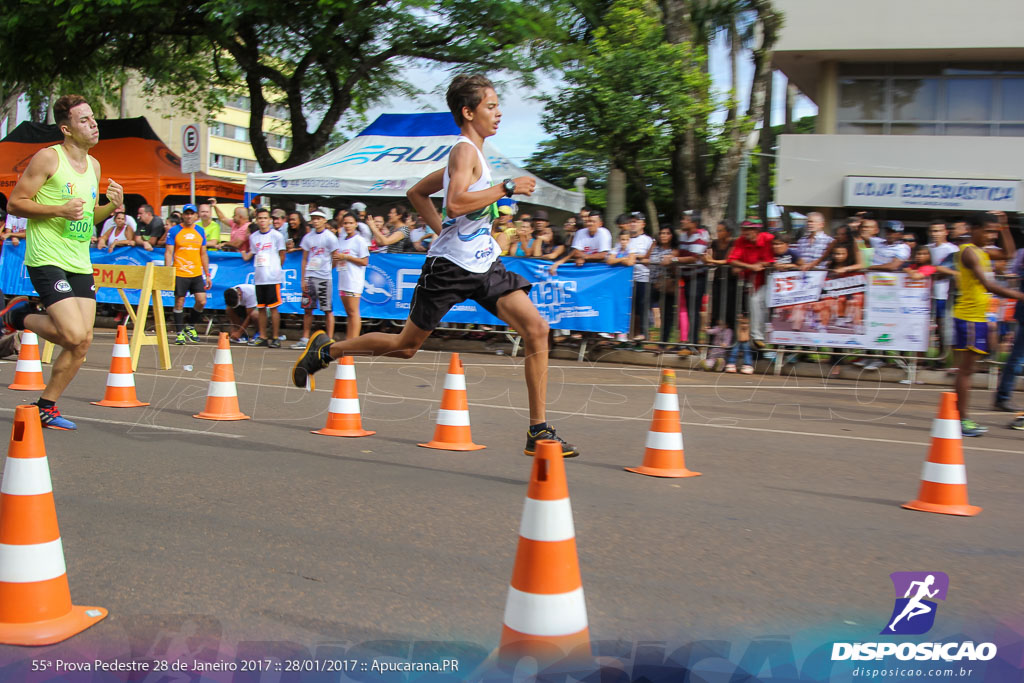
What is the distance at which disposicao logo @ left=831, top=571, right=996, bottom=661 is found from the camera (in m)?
3.03

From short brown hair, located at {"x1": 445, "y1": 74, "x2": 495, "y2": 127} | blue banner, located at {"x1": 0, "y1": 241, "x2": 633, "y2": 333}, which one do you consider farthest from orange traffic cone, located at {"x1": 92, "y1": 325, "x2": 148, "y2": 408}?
short brown hair, located at {"x1": 445, "y1": 74, "x2": 495, "y2": 127}

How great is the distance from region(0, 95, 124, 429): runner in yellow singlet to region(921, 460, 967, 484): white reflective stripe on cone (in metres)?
5.21

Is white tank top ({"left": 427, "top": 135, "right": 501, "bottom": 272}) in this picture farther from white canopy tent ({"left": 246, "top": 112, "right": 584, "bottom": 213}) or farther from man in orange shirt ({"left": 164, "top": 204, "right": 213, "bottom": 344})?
white canopy tent ({"left": 246, "top": 112, "right": 584, "bottom": 213})

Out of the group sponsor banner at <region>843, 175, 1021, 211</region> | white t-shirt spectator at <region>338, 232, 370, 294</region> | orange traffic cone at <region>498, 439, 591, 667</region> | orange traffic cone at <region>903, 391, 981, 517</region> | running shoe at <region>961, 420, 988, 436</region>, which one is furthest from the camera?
sponsor banner at <region>843, 175, 1021, 211</region>

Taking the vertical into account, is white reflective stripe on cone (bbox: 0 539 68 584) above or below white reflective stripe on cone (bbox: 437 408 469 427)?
below

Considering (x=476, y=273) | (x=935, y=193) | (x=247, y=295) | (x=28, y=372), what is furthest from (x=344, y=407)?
(x=935, y=193)

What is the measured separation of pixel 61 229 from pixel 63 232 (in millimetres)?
23

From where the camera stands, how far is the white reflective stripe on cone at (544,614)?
2729 mm

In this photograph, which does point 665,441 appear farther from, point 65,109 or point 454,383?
point 65,109

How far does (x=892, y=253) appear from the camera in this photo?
40.0ft

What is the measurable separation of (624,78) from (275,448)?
14042 mm

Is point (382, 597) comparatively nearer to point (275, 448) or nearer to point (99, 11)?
point (275, 448)

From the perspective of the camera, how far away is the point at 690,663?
2.90 metres

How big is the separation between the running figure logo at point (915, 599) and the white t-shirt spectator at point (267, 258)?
12155mm
